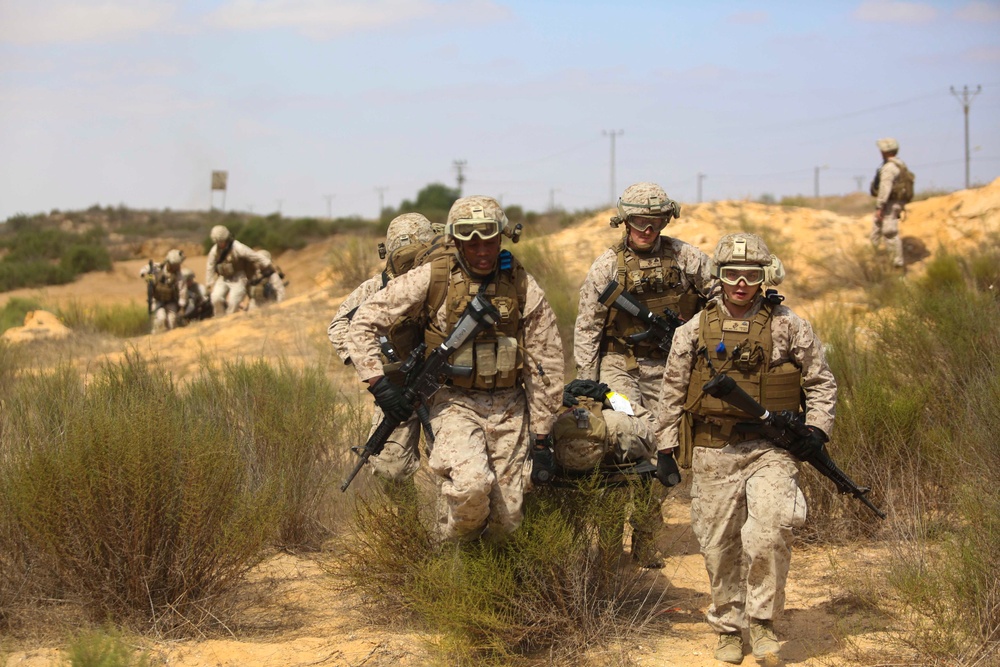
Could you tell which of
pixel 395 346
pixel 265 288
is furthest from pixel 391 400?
pixel 265 288

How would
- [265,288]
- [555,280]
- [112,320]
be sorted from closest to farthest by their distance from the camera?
[555,280] → [265,288] → [112,320]

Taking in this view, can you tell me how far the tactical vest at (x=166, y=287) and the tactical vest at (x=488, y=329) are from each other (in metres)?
12.3

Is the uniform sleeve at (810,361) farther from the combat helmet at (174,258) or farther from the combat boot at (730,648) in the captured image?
the combat helmet at (174,258)

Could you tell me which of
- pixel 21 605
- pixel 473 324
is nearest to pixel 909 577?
pixel 473 324

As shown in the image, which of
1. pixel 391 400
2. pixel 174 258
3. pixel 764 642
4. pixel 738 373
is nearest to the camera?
pixel 764 642

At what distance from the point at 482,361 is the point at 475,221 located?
24.8 inches

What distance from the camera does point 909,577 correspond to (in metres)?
→ 4.59

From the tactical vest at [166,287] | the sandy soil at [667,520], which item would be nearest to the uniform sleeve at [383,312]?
the sandy soil at [667,520]

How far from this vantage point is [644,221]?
6105 millimetres

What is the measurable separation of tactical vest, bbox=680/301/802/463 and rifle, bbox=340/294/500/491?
0.95 metres

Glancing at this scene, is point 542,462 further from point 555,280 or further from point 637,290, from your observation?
point 555,280

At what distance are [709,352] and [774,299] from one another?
1.21ft

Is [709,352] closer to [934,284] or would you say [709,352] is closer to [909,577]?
[909,577]

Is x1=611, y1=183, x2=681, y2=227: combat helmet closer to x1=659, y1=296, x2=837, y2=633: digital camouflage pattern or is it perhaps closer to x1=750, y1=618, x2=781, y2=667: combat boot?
x1=659, y1=296, x2=837, y2=633: digital camouflage pattern
